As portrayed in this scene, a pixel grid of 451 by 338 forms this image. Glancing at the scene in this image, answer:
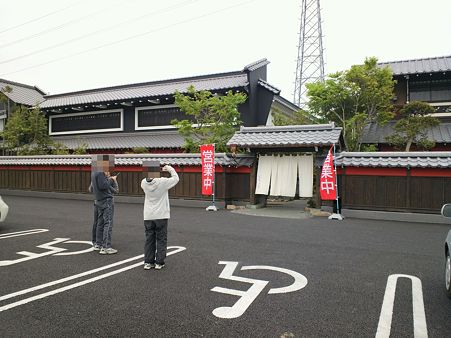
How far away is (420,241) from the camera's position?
736 cm

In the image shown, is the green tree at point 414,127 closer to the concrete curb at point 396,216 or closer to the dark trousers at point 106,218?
the concrete curb at point 396,216

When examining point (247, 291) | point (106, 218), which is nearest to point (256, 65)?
point (106, 218)

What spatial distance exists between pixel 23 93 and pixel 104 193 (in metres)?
25.4

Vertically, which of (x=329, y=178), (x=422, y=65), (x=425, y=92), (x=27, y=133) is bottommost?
(x=329, y=178)

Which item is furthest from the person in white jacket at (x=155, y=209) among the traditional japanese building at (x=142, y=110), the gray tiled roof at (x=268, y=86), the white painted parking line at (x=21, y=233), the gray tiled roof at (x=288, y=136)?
the gray tiled roof at (x=268, y=86)

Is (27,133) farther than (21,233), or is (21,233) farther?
(27,133)

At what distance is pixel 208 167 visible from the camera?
13.0 metres

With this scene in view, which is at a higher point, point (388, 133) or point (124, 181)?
point (388, 133)

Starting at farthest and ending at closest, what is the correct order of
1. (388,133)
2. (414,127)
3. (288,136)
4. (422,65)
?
(422,65)
(388,133)
(414,127)
(288,136)

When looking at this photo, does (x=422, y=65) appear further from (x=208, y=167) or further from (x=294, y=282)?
(x=294, y=282)

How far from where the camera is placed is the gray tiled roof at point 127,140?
18297 mm

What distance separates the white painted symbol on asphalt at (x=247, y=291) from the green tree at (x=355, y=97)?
11488 millimetres

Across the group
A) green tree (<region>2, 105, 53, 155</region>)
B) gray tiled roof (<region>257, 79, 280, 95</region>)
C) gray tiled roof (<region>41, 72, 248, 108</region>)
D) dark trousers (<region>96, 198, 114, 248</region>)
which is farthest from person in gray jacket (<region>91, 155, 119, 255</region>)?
green tree (<region>2, 105, 53, 155</region>)

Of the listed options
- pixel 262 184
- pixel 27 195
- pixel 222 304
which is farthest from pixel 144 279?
pixel 27 195
